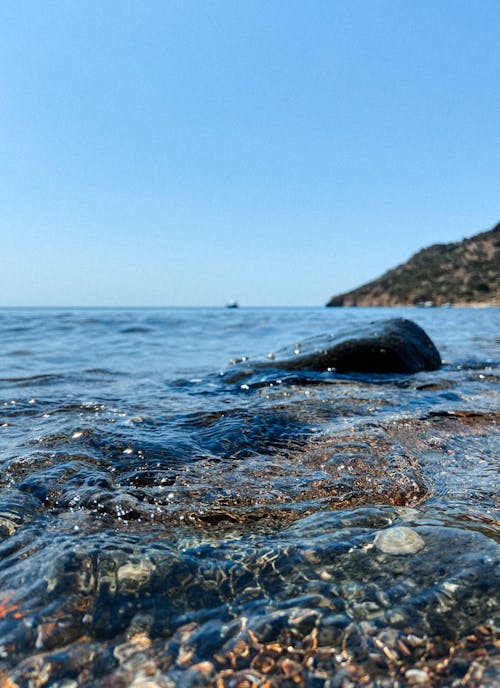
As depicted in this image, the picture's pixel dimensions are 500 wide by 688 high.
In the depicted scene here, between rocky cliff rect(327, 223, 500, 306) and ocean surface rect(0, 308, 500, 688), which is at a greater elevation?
rocky cliff rect(327, 223, 500, 306)

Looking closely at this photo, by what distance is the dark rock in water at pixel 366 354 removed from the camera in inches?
269

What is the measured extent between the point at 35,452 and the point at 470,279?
85.3 meters

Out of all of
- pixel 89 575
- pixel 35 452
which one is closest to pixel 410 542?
pixel 89 575

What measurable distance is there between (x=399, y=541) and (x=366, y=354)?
5.34m

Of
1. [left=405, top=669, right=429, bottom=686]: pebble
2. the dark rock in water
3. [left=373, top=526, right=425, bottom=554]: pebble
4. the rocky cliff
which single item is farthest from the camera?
the rocky cliff

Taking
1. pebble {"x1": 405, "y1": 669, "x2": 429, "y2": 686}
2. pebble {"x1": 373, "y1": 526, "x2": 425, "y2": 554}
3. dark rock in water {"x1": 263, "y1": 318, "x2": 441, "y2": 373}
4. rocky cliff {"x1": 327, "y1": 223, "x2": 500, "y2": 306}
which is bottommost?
pebble {"x1": 405, "y1": 669, "x2": 429, "y2": 686}

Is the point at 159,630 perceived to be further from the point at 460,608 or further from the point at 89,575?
the point at 460,608

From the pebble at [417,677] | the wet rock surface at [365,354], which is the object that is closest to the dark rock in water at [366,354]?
the wet rock surface at [365,354]

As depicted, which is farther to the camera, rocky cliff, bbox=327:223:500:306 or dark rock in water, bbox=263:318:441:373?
rocky cliff, bbox=327:223:500:306

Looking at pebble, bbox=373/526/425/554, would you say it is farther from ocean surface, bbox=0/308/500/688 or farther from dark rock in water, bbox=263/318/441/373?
dark rock in water, bbox=263/318/441/373

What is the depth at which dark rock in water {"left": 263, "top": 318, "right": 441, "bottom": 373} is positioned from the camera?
683 cm

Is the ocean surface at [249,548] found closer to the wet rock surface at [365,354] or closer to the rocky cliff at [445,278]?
the wet rock surface at [365,354]

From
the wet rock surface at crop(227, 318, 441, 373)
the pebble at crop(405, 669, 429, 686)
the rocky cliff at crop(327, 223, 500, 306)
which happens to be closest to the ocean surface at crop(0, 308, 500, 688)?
the pebble at crop(405, 669, 429, 686)

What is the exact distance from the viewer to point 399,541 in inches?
71.4
